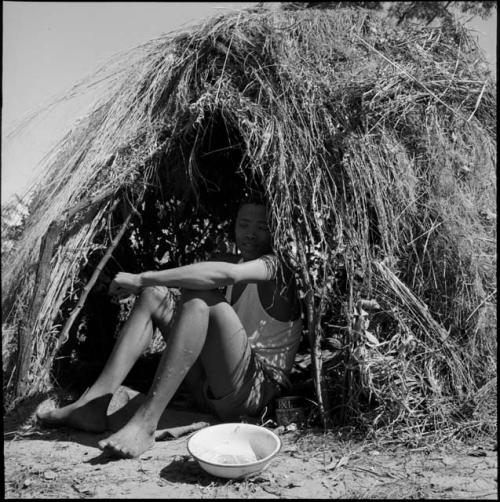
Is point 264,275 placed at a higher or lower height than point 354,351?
higher

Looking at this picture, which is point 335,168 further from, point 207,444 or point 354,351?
point 207,444

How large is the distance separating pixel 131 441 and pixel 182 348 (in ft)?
1.56

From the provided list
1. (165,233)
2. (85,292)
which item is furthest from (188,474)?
(165,233)

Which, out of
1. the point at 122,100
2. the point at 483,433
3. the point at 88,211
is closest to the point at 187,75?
the point at 122,100

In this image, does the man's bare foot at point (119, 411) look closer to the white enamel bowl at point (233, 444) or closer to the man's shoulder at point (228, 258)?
the white enamel bowl at point (233, 444)

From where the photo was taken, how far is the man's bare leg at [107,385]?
2.91 meters

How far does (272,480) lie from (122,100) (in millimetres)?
2310

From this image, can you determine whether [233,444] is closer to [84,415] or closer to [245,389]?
[245,389]

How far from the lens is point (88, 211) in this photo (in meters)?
3.25

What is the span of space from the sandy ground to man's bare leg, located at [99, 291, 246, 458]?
140 mm

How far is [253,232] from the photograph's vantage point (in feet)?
10.6

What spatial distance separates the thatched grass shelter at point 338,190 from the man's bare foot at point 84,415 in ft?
0.98

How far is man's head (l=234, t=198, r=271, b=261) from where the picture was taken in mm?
3225

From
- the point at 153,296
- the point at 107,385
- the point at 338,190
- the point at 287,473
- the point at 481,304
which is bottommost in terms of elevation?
the point at 287,473
